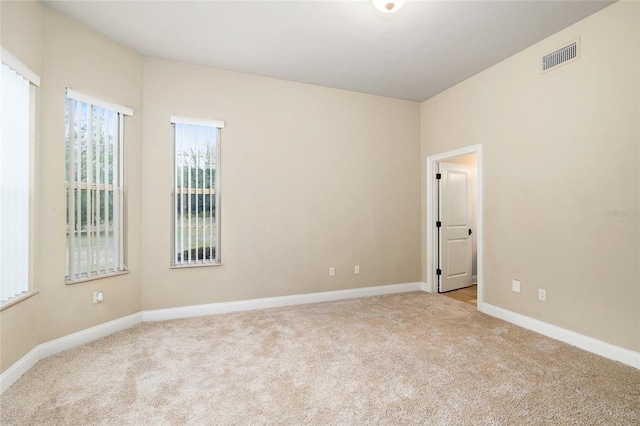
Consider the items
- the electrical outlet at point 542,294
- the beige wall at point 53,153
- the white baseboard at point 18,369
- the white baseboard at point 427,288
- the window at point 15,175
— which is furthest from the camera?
the white baseboard at point 427,288

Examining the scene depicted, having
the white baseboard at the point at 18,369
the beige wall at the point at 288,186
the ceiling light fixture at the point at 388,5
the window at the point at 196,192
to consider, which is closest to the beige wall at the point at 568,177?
the beige wall at the point at 288,186

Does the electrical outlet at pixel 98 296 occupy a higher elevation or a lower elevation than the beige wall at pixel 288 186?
lower

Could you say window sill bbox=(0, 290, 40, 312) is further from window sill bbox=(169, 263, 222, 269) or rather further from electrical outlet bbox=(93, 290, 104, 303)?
window sill bbox=(169, 263, 222, 269)

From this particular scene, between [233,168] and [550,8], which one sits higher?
[550,8]

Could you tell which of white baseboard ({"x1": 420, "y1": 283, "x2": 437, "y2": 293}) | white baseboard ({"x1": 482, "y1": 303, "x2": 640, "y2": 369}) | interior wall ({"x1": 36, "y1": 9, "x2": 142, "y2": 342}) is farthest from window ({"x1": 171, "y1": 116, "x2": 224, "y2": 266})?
white baseboard ({"x1": 482, "y1": 303, "x2": 640, "y2": 369})

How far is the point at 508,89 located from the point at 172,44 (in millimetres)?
3782

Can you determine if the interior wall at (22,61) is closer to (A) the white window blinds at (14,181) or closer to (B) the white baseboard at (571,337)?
(A) the white window blinds at (14,181)

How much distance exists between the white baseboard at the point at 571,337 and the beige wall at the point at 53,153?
4.31m

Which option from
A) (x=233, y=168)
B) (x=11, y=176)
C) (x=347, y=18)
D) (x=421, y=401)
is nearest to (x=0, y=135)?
(x=11, y=176)

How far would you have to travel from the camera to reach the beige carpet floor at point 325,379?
1.83 m

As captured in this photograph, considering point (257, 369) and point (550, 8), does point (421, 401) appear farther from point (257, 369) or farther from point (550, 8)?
point (550, 8)

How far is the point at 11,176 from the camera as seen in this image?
7.38 feet

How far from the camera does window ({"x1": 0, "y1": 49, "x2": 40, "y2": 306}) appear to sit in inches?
85.5

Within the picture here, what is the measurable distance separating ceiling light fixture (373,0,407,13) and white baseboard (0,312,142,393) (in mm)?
3904
